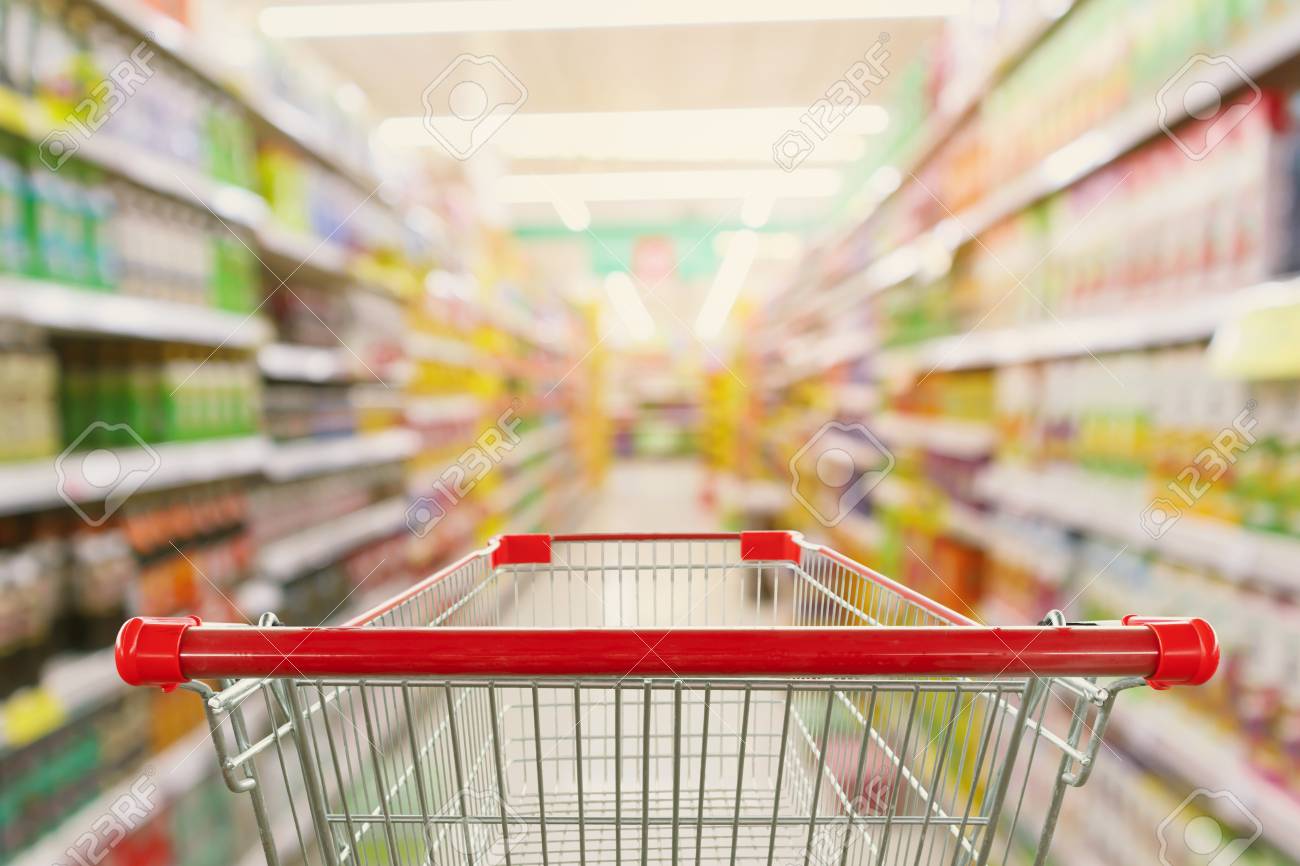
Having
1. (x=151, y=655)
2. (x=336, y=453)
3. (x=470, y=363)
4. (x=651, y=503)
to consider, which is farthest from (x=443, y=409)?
(x=651, y=503)

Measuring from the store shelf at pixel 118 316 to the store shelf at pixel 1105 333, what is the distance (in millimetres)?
2235

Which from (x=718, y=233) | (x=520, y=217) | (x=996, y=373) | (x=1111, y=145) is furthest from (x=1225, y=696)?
(x=718, y=233)

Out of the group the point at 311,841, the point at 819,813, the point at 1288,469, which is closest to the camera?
the point at 819,813

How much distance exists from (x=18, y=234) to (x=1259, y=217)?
2364mm

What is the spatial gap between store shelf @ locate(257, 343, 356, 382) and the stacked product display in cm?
238

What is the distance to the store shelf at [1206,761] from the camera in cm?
132

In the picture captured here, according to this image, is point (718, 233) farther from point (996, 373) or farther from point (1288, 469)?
point (1288, 469)

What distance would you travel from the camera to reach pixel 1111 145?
73.1 inches

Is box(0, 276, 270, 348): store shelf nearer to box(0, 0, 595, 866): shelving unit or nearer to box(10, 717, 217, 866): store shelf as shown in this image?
box(0, 0, 595, 866): shelving unit

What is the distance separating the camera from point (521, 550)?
1.26m

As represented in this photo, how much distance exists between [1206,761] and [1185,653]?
118 centimetres

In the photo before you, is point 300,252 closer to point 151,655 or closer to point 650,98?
point 151,655

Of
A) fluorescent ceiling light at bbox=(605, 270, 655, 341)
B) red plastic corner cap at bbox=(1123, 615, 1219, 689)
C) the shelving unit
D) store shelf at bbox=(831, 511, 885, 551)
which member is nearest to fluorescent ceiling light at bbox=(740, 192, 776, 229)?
fluorescent ceiling light at bbox=(605, 270, 655, 341)

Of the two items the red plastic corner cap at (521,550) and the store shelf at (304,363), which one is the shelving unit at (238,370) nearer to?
the store shelf at (304,363)
